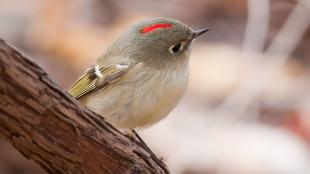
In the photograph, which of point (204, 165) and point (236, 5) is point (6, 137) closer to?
point (204, 165)

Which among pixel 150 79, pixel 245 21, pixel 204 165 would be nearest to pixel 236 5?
pixel 245 21

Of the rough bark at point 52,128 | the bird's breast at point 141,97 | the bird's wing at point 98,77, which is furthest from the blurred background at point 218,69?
the rough bark at point 52,128

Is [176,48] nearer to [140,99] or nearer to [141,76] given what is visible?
[141,76]

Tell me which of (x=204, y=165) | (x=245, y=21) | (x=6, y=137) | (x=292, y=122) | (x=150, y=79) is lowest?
(x=6, y=137)

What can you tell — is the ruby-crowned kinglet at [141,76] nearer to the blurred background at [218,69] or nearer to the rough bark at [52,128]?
the rough bark at [52,128]

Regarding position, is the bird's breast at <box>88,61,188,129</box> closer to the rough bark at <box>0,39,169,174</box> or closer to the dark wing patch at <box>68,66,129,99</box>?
the dark wing patch at <box>68,66,129,99</box>

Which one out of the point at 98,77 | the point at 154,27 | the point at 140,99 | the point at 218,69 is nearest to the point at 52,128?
the point at 140,99
